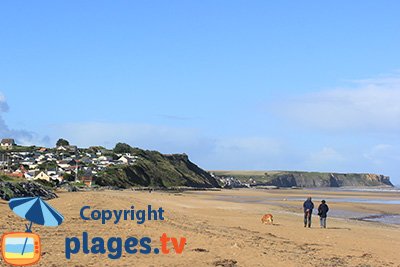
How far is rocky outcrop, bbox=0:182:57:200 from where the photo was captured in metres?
35.2

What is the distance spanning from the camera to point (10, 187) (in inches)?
1531

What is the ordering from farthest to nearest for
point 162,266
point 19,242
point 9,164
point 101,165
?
point 101,165, point 9,164, point 162,266, point 19,242

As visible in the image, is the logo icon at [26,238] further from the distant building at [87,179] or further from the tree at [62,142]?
the tree at [62,142]

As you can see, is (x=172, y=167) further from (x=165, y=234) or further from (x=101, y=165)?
(x=165, y=234)

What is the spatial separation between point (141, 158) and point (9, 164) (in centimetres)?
3543

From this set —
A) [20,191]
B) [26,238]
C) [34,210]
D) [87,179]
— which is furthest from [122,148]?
[26,238]

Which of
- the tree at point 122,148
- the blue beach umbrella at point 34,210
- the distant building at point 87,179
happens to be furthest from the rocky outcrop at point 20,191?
the tree at point 122,148

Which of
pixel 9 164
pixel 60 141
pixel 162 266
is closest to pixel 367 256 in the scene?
pixel 162 266

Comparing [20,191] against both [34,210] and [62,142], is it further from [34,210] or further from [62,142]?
[62,142]

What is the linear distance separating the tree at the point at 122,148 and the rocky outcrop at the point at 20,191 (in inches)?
4506

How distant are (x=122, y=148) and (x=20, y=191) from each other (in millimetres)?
121329

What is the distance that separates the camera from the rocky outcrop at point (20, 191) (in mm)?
35184

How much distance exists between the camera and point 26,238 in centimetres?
1180

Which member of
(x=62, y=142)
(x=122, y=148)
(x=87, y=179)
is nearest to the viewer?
(x=87, y=179)
